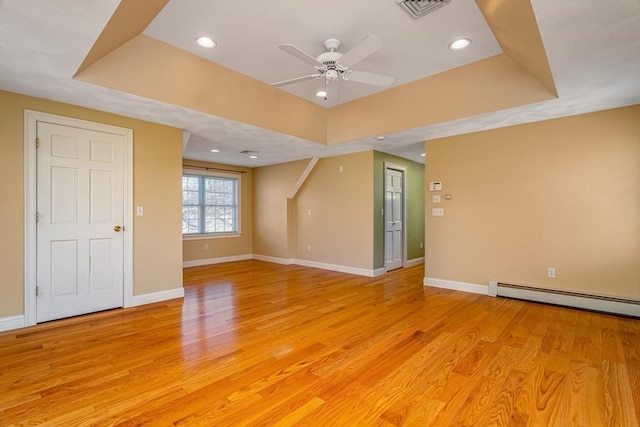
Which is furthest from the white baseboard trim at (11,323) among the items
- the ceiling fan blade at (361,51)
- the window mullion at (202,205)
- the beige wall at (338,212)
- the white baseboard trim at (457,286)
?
the white baseboard trim at (457,286)

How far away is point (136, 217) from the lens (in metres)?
3.84

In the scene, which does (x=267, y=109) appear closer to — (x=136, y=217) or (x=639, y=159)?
(x=136, y=217)

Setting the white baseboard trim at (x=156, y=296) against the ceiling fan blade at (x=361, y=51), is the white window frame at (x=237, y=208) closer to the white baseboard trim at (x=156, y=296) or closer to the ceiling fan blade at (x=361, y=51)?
the white baseboard trim at (x=156, y=296)

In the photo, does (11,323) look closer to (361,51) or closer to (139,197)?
(139,197)

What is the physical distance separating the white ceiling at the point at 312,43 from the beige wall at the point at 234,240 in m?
3.27

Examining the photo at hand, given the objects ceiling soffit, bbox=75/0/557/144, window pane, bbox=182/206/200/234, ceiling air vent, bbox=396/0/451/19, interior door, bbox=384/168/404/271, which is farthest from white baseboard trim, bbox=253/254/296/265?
ceiling air vent, bbox=396/0/451/19

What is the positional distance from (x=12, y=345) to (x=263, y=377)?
2406 mm

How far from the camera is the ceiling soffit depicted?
2443mm

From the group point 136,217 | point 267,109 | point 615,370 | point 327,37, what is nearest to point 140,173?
point 136,217

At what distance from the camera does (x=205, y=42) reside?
3043 mm

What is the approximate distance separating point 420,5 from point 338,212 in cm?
412

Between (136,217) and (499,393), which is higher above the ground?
(136,217)

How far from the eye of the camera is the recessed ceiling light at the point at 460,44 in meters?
3.00

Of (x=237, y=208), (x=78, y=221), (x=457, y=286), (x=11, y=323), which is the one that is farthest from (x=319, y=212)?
(x=11, y=323)
